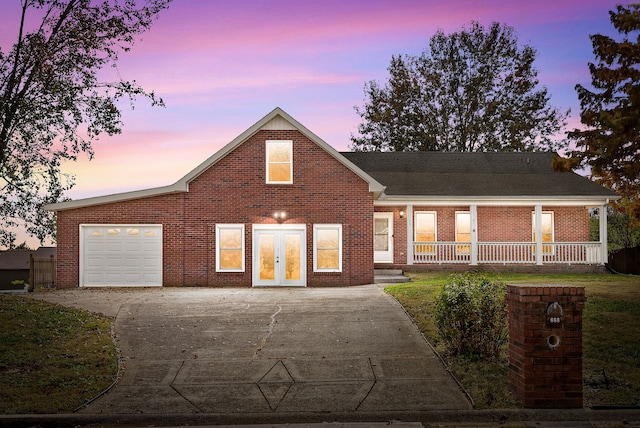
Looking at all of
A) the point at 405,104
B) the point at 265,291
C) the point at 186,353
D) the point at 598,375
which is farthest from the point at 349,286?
the point at 405,104

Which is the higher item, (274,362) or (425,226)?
(425,226)

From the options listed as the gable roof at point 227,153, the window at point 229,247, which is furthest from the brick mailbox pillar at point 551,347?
the window at point 229,247

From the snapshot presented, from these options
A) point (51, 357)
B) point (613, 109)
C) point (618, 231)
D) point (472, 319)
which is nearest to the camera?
point (472, 319)

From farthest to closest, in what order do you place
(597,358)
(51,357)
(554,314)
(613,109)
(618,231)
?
(618,231) < (613,109) < (51,357) < (597,358) < (554,314)

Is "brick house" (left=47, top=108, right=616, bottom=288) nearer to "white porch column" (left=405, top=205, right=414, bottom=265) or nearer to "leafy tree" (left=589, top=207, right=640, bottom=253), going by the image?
"white porch column" (left=405, top=205, right=414, bottom=265)

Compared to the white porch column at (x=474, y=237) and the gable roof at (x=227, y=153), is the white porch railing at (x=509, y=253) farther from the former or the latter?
the gable roof at (x=227, y=153)

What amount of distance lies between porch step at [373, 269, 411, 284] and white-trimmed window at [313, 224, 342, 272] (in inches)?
65.1

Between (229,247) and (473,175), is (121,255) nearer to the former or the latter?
(229,247)

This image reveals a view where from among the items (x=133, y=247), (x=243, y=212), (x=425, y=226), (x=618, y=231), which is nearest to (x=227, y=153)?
(x=243, y=212)

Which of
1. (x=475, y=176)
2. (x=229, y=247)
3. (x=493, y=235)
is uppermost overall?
(x=475, y=176)

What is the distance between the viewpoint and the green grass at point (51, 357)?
8.77 m

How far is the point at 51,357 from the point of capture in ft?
35.9

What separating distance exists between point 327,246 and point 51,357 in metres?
12.7

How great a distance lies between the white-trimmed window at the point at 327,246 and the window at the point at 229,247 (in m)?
2.62
